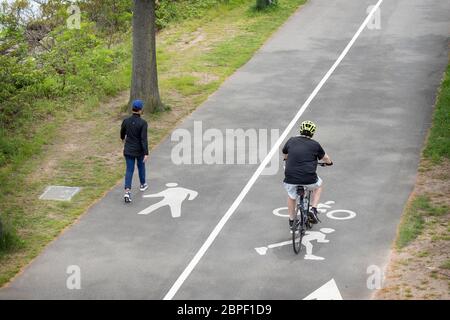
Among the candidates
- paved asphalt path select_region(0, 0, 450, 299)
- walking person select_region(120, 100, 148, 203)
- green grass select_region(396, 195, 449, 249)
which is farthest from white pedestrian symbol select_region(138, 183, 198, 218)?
green grass select_region(396, 195, 449, 249)

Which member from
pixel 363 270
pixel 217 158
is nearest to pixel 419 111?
pixel 217 158

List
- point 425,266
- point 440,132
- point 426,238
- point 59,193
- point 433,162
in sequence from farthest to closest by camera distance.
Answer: point 440,132
point 433,162
point 59,193
point 426,238
point 425,266

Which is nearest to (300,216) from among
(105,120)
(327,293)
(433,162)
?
(327,293)

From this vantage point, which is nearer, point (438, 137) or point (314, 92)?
point (438, 137)

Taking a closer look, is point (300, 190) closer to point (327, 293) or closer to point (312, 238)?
point (312, 238)

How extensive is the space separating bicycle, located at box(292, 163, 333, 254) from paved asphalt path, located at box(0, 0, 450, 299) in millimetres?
241

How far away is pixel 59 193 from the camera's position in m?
15.7

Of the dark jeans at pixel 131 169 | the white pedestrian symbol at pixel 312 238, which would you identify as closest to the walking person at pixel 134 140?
the dark jeans at pixel 131 169

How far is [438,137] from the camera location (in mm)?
17922

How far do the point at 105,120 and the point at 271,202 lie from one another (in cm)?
646

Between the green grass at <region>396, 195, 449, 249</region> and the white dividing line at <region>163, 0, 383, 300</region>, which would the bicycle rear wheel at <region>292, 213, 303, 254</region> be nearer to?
the white dividing line at <region>163, 0, 383, 300</region>

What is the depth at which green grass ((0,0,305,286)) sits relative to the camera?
14.4 m
